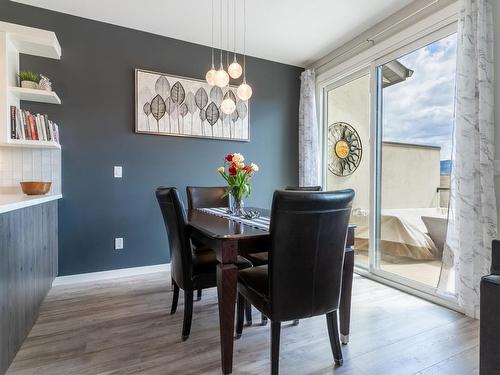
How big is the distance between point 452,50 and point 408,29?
0.46 m

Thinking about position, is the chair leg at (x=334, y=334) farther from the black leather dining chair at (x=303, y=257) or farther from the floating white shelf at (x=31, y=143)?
the floating white shelf at (x=31, y=143)

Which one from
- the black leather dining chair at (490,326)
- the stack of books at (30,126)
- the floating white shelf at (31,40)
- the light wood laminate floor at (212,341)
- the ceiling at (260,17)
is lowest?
the light wood laminate floor at (212,341)

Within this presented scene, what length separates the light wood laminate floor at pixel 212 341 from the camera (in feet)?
5.01

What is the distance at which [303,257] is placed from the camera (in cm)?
132

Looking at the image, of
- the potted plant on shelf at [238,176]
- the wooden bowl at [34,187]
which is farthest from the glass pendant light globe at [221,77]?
the wooden bowl at [34,187]

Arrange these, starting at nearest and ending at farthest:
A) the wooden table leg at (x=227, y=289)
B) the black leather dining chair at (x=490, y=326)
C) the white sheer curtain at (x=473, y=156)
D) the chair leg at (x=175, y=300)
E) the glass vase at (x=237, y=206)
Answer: the black leather dining chair at (x=490, y=326) < the wooden table leg at (x=227, y=289) < the white sheer curtain at (x=473, y=156) < the chair leg at (x=175, y=300) < the glass vase at (x=237, y=206)

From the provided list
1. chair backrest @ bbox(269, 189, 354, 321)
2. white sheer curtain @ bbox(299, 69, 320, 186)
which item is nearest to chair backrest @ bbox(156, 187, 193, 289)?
chair backrest @ bbox(269, 189, 354, 321)

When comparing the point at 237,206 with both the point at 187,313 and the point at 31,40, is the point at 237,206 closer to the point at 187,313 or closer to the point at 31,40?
the point at 187,313

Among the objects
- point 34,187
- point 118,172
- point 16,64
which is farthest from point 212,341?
point 16,64

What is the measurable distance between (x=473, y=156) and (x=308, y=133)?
2.03 meters

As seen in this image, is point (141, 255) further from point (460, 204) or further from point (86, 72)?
point (460, 204)

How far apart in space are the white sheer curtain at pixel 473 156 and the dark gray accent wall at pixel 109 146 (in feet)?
7.86

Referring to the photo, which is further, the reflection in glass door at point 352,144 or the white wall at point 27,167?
the reflection in glass door at point 352,144

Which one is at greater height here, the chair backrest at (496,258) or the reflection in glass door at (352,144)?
the reflection in glass door at (352,144)
